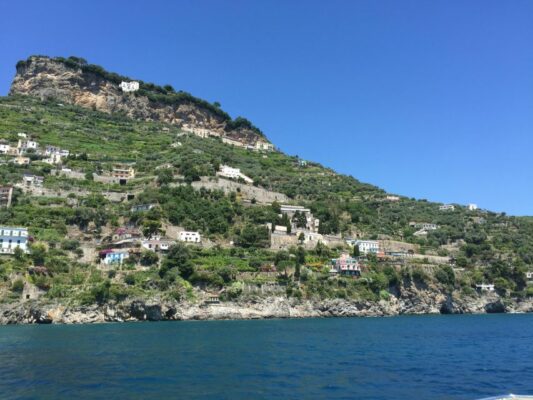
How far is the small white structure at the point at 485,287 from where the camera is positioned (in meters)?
70.7

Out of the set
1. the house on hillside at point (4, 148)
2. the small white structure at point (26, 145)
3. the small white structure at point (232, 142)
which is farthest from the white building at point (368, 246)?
the small white structure at point (232, 142)

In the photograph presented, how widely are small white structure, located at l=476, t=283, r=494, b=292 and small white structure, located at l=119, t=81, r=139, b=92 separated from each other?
80933mm

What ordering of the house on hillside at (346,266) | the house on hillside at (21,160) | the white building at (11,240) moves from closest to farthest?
the white building at (11,240)
the house on hillside at (346,266)
the house on hillside at (21,160)

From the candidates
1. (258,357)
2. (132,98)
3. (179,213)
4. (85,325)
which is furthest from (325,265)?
(132,98)

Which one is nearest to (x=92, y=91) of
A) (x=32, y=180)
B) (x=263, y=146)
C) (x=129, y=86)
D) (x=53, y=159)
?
(x=129, y=86)

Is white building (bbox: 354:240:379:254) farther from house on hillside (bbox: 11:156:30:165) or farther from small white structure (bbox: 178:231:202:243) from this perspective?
house on hillside (bbox: 11:156:30:165)

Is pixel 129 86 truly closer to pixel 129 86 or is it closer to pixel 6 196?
pixel 129 86

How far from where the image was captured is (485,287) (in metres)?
70.9

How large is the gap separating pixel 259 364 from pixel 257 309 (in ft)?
103

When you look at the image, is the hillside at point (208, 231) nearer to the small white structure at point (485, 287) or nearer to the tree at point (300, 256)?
the tree at point (300, 256)

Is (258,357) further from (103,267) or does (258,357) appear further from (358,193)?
(358,193)

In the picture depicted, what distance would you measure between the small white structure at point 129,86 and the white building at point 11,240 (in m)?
69.1

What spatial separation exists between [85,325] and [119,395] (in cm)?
3049

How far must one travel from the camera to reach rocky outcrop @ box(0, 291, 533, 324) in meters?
46.9
